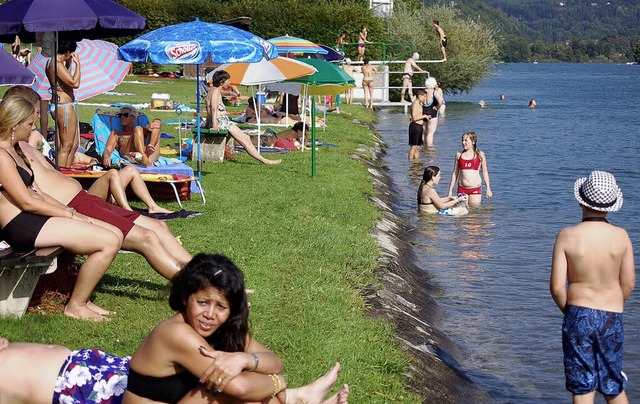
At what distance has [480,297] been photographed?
11.0m

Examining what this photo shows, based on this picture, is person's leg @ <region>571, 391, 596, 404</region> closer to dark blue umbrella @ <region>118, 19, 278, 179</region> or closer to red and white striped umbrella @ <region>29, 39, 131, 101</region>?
dark blue umbrella @ <region>118, 19, 278, 179</region>

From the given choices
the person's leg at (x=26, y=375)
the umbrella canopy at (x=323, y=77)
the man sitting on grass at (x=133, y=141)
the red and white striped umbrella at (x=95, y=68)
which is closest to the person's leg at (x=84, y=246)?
the person's leg at (x=26, y=375)

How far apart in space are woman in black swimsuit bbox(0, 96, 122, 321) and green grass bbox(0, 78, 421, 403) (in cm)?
35

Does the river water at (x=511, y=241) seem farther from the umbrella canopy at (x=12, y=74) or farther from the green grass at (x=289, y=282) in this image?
the umbrella canopy at (x=12, y=74)

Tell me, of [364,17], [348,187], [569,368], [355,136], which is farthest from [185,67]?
[569,368]

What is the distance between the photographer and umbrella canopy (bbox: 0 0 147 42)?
10.2 metres

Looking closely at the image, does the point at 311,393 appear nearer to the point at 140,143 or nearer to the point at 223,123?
the point at 140,143

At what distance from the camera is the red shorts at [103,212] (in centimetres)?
734

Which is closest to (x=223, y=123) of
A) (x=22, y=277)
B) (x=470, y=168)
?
(x=470, y=168)

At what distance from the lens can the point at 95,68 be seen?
49.5 ft

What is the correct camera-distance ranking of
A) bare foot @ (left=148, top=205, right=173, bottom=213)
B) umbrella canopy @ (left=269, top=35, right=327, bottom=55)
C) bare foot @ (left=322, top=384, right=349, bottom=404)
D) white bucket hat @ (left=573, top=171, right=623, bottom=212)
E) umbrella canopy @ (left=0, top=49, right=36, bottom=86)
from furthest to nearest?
1. umbrella canopy @ (left=269, top=35, right=327, bottom=55)
2. bare foot @ (left=148, top=205, right=173, bottom=213)
3. umbrella canopy @ (left=0, top=49, right=36, bottom=86)
4. white bucket hat @ (left=573, top=171, right=623, bottom=212)
5. bare foot @ (left=322, top=384, right=349, bottom=404)

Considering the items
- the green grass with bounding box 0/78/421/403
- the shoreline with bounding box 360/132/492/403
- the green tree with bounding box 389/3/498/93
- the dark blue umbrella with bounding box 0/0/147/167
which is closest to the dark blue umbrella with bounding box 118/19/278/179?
the dark blue umbrella with bounding box 0/0/147/167

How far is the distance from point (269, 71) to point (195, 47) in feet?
16.1

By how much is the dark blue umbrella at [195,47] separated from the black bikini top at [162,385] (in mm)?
7485
